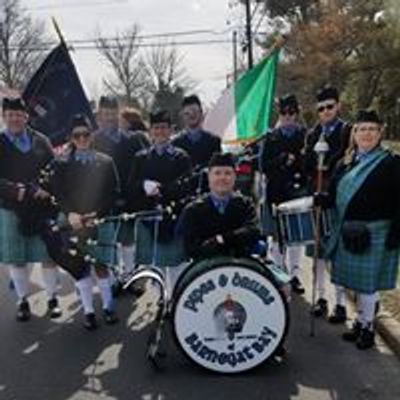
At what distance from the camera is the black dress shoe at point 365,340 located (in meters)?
5.89

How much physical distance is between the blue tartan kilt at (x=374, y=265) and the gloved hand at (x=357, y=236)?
0.03 m

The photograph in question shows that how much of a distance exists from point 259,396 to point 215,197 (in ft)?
4.98

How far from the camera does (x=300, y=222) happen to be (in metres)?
6.29

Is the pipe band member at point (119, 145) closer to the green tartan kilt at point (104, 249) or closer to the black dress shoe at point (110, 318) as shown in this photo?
the green tartan kilt at point (104, 249)

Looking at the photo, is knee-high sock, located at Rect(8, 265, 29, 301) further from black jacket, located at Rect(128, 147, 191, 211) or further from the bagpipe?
black jacket, located at Rect(128, 147, 191, 211)

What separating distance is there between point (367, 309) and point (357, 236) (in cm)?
57

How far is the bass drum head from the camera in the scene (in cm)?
531

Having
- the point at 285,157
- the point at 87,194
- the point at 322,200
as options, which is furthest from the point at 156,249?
the point at 322,200

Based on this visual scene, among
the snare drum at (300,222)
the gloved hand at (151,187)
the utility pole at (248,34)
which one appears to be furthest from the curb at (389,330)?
the utility pole at (248,34)

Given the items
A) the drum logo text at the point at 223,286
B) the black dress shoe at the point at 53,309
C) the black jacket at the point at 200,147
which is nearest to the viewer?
the drum logo text at the point at 223,286

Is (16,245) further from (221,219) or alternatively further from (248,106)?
(248,106)

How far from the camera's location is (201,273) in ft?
17.3

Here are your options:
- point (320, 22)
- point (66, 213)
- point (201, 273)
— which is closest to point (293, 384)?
point (201, 273)

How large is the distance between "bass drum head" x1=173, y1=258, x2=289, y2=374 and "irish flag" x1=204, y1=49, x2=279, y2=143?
8.57ft
